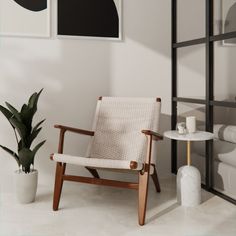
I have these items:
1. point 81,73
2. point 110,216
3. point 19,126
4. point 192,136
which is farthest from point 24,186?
point 192,136

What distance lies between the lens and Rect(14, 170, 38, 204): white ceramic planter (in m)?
2.64

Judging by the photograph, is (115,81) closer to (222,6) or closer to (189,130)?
(189,130)

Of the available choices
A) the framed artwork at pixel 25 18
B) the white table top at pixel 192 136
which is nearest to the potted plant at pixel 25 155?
the framed artwork at pixel 25 18

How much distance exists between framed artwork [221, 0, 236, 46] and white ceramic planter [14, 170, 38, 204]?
1866 millimetres

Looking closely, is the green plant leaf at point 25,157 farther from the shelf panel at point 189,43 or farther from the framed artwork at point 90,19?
the shelf panel at point 189,43

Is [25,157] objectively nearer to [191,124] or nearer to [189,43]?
[191,124]

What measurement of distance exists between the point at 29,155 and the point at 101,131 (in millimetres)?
671

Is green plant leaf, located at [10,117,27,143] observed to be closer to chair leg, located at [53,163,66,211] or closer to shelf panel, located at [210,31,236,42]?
chair leg, located at [53,163,66,211]

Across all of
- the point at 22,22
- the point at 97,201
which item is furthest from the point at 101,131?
the point at 22,22

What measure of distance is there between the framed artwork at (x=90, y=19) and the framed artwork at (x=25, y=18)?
13cm

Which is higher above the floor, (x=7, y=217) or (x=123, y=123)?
(x=123, y=123)

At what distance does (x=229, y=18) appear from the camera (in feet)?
8.55

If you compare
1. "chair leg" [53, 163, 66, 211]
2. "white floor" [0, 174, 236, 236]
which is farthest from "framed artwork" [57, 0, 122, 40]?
"white floor" [0, 174, 236, 236]

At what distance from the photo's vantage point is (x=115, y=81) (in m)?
3.35
